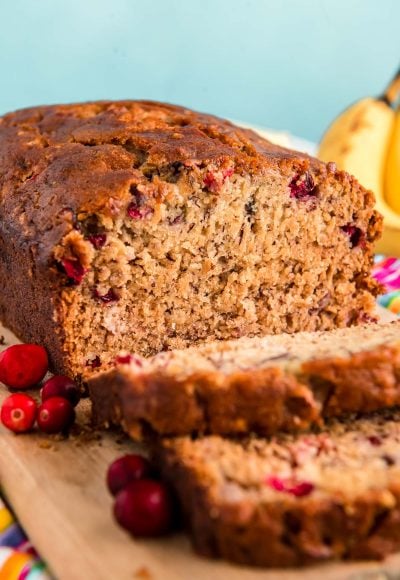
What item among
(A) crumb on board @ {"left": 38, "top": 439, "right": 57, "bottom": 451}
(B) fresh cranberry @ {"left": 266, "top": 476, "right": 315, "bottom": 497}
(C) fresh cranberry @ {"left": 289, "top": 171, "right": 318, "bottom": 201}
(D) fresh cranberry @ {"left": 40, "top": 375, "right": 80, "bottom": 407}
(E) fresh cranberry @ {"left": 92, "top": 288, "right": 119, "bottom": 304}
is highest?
(C) fresh cranberry @ {"left": 289, "top": 171, "right": 318, "bottom": 201}

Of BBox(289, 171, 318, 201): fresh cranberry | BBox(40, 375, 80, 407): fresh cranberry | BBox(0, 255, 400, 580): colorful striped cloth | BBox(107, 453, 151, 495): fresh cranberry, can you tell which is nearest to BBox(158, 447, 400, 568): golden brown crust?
BBox(107, 453, 151, 495): fresh cranberry

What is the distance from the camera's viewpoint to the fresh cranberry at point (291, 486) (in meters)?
2.76

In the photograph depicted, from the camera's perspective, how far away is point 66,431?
3.55 metres

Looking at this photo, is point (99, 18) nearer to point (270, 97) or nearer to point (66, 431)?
point (270, 97)

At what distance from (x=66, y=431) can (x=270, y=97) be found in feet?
19.1

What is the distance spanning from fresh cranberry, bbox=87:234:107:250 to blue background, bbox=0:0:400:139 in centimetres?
413

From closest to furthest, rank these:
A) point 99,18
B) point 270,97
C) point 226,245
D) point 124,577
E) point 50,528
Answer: point 124,577, point 50,528, point 226,245, point 99,18, point 270,97

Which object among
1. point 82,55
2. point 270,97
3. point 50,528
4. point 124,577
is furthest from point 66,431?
point 270,97

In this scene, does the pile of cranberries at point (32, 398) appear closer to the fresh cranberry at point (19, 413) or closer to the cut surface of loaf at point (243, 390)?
the fresh cranberry at point (19, 413)

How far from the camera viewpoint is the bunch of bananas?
21.3 feet

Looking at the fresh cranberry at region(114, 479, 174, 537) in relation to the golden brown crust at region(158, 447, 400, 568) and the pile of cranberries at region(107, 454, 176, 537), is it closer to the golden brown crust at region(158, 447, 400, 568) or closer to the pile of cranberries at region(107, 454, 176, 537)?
the pile of cranberries at region(107, 454, 176, 537)

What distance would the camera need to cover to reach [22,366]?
395 centimetres

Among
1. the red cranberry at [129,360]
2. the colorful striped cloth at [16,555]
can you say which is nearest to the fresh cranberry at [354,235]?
the red cranberry at [129,360]

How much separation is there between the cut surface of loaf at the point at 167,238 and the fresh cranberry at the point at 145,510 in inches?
48.2
